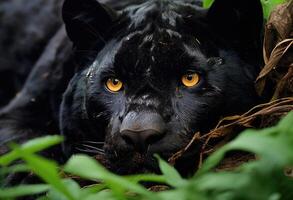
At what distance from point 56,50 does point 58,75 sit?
0.29 m

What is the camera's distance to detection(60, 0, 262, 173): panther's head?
232 cm

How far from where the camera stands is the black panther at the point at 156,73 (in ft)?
7.63

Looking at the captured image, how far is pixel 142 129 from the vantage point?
7.30 feet

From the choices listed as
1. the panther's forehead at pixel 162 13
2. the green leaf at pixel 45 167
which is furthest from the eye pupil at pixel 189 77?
the green leaf at pixel 45 167

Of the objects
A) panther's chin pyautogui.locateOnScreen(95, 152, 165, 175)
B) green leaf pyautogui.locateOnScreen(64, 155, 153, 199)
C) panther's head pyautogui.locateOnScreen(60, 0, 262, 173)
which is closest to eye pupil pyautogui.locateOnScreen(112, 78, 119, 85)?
panther's head pyautogui.locateOnScreen(60, 0, 262, 173)

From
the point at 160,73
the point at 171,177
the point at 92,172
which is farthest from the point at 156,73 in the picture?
the point at 92,172

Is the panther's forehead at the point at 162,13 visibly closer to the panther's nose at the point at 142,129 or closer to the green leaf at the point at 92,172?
the panther's nose at the point at 142,129

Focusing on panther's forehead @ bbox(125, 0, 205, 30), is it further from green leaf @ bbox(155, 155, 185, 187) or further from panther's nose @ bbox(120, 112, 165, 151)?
green leaf @ bbox(155, 155, 185, 187)

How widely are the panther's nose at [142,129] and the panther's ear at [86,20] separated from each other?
30.0 inches

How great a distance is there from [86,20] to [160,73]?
0.67 meters

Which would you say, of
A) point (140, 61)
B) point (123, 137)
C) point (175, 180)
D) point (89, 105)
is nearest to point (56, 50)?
point (89, 105)

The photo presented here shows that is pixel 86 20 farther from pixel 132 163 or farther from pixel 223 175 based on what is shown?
pixel 223 175

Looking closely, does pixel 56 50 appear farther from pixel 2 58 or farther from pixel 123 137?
pixel 123 137

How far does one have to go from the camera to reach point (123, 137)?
2.31 meters
